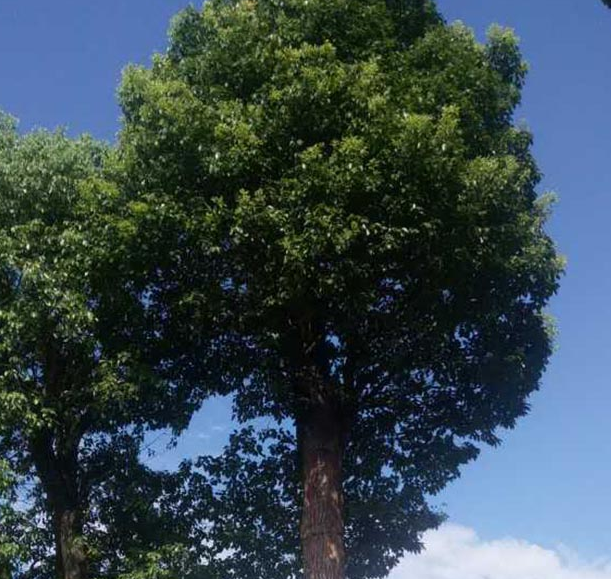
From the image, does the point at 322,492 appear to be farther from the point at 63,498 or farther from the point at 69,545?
the point at 63,498

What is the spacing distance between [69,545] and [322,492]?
5142 millimetres

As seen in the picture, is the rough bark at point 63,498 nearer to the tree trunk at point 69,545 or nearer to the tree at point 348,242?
the tree trunk at point 69,545

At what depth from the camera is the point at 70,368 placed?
58.7 ft

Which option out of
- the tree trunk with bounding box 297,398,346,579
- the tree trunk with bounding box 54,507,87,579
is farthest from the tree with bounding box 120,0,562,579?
the tree trunk with bounding box 54,507,87,579

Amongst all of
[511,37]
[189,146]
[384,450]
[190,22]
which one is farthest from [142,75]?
[384,450]

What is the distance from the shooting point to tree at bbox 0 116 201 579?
16094mm

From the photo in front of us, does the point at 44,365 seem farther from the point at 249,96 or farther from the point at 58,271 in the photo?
the point at 249,96

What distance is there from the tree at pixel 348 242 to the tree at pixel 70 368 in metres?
1.04

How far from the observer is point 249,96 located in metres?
15.7

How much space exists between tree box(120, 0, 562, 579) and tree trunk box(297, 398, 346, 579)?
4 centimetres

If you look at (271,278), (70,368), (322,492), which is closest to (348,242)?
(271,278)

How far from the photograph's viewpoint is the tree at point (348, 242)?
1427 cm

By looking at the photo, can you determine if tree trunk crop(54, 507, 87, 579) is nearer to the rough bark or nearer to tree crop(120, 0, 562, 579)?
the rough bark

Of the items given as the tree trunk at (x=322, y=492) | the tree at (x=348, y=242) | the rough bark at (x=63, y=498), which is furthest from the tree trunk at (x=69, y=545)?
the tree trunk at (x=322, y=492)
